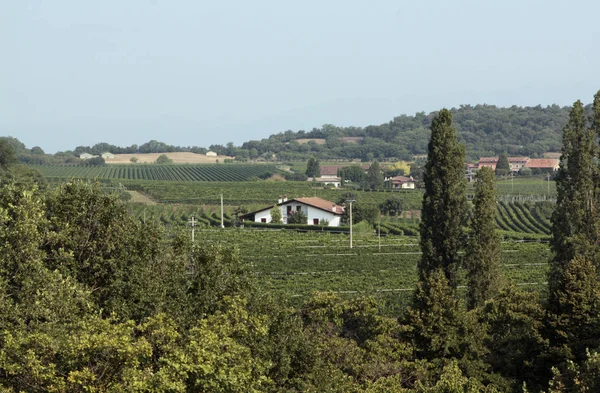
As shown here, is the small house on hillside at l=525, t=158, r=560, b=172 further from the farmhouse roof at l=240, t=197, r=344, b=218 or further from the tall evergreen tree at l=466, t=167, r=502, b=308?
the tall evergreen tree at l=466, t=167, r=502, b=308

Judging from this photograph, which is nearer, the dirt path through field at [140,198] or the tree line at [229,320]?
the tree line at [229,320]

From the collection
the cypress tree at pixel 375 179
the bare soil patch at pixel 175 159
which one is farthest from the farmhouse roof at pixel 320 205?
the bare soil patch at pixel 175 159

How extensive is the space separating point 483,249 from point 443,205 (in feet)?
5.92

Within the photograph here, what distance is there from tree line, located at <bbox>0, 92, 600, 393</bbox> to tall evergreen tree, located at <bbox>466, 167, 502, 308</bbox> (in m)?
2.06

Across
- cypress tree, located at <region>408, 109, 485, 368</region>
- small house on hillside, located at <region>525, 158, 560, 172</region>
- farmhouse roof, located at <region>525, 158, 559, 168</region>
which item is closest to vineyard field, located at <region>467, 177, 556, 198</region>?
small house on hillside, located at <region>525, 158, 560, 172</region>

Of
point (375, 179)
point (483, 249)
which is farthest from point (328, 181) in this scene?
point (483, 249)

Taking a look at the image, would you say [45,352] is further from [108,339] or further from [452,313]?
[452,313]

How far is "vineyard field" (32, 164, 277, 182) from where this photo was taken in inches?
4761

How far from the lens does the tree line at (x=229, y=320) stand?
13.7 meters

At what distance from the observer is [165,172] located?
132 metres

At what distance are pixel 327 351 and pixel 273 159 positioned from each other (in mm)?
162256

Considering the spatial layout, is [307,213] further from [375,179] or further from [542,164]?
[542,164]

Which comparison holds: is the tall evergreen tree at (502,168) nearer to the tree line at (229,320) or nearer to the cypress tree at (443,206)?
the cypress tree at (443,206)

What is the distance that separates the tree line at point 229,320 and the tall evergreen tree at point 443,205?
2.86 metres
